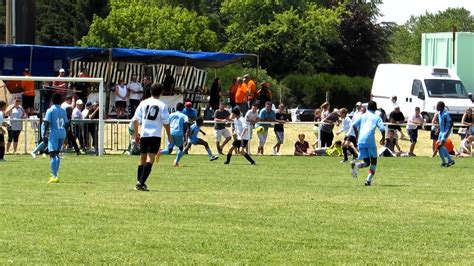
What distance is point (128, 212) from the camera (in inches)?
661

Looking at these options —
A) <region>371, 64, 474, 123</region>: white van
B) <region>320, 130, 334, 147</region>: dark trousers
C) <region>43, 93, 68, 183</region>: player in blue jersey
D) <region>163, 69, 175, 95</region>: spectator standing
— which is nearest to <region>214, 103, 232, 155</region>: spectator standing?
<region>163, 69, 175, 95</region>: spectator standing

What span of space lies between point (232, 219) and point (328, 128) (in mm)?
24500

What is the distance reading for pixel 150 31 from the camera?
78562 mm

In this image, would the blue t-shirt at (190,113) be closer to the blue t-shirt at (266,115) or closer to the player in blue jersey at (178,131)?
the blue t-shirt at (266,115)

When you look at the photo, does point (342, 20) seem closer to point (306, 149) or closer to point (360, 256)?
point (306, 149)

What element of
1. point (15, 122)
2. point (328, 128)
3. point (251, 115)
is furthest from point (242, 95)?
point (15, 122)

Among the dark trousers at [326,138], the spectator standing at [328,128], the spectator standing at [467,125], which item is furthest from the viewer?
the spectator standing at [467,125]

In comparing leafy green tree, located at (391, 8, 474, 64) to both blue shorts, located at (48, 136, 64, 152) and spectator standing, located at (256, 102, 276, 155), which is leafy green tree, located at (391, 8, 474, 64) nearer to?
spectator standing, located at (256, 102, 276, 155)

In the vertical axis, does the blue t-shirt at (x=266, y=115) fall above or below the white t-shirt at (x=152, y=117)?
below

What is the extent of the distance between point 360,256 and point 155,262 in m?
2.23

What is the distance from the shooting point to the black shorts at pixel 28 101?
39.6 metres

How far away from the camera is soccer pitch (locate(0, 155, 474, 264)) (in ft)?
41.7

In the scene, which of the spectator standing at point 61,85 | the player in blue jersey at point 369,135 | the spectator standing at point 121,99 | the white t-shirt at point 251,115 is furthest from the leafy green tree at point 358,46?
the player in blue jersey at point 369,135

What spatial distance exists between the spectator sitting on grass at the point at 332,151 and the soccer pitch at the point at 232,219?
38.3 ft
